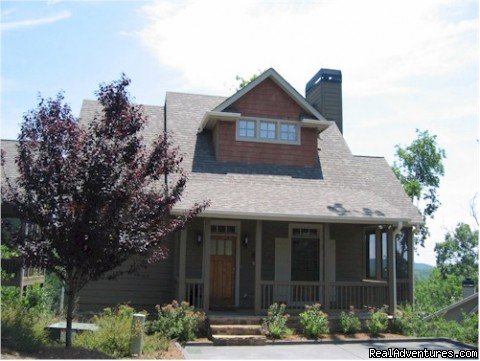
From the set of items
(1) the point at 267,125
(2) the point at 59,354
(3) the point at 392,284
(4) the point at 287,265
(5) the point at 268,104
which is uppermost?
(5) the point at 268,104

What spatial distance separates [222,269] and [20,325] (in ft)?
21.7

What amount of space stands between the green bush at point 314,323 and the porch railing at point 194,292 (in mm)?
2813

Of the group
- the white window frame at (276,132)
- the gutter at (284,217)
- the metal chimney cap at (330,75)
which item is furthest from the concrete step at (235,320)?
the metal chimney cap at (330,75)

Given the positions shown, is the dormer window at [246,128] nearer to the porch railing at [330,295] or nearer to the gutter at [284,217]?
the gutter at [284,217]

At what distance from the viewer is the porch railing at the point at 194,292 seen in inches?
527

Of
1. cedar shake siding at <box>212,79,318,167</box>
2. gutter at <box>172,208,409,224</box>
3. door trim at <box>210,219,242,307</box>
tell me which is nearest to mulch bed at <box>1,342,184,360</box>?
gutter at <box>172,208,409,224</box>

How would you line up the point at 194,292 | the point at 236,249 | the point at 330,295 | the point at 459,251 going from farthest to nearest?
the point at 459,251 < the point at 236,249 < the point at 330,295 < the point at 194,292

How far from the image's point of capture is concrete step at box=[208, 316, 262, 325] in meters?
12.8

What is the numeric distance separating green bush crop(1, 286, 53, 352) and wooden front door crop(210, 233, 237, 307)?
4860 mm

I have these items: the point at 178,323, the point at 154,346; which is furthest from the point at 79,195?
the point at 178,323

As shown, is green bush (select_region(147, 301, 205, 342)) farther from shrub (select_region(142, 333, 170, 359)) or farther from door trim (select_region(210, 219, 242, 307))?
door trim (select_region(210, 219, 242, 307))

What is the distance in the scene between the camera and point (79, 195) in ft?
31.2

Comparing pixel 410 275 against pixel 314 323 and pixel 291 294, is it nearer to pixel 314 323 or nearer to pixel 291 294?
pixel 291 294

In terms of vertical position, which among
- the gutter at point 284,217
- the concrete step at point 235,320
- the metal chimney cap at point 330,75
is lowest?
the concrete step at point 235,320
